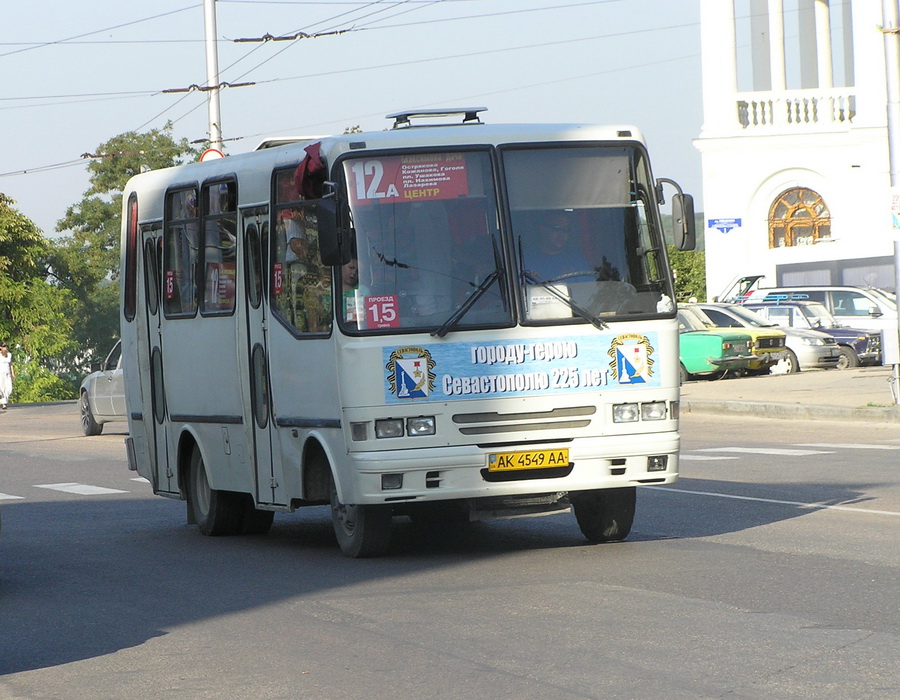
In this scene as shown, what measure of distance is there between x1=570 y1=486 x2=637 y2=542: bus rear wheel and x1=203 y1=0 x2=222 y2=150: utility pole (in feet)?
73.7

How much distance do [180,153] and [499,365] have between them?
8297cm

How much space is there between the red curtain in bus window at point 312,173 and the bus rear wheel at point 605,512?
2627 mm

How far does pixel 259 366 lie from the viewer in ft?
37.9

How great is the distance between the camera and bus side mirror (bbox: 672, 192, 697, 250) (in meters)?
11.0

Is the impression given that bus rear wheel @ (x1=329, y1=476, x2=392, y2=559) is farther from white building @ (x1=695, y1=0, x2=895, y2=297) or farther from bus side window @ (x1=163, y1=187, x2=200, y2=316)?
white building @ (x1=695, y1=0, x2=895, y2=297)

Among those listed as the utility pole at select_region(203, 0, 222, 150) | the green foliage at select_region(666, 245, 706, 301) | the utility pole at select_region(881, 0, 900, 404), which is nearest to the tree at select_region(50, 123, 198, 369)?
the green foliage at select_region(666, 245, 706, 301)

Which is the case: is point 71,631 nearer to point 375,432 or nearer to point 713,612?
point 375,432

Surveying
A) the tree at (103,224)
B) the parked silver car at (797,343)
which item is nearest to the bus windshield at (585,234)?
the parked silver car at (797,343)

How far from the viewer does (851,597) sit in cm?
854

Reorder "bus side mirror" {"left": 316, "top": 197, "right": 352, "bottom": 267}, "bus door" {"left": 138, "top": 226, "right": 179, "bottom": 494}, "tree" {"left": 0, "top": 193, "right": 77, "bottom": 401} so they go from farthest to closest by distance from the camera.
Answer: "tree" {"left": 0, "top": 193, "right": 77, "bottom": 401}
"bus door" {"left": 138, "top": 226, "right": 179, "bottom": 494}
"bus side mirror" {"left": 316, "top": 197, "right": 352, "bottom": 267}

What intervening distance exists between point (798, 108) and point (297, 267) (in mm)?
41024

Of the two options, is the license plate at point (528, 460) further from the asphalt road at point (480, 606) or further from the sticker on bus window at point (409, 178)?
the sticker on bus window at point (409, 178)

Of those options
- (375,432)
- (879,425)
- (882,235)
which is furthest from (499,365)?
(882,235)

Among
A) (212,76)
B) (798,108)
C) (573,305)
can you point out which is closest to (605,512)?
(573,305)
